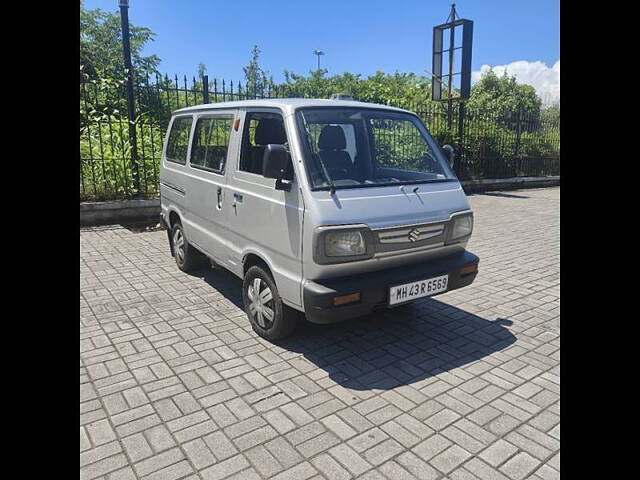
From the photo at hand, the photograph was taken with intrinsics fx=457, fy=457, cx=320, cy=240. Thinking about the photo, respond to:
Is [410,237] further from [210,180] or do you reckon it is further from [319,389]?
[210,180]

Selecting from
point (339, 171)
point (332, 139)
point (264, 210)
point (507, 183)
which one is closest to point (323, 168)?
point (339, 171)

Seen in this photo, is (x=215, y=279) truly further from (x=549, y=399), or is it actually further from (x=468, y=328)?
(x=549, y=399)

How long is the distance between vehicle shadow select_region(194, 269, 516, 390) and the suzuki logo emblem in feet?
3.23

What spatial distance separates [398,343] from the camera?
4.05 m

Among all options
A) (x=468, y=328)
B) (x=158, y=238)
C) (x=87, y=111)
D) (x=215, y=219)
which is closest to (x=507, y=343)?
(x=468, y=328)

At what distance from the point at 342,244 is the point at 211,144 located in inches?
92.1

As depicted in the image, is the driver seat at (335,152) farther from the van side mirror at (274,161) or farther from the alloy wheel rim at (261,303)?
the alloy wheel rim at (261,303)

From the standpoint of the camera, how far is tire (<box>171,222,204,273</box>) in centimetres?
590

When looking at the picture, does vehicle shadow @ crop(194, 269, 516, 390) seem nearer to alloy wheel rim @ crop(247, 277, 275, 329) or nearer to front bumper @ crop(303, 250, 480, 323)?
alloy wheel rim @ crop(247, 277, 275, 329)

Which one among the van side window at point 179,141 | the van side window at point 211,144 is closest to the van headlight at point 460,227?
the van side window at point 211,144

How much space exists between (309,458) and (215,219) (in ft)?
9.22

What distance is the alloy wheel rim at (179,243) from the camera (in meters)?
6.05

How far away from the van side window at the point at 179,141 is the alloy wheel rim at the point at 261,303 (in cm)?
225
